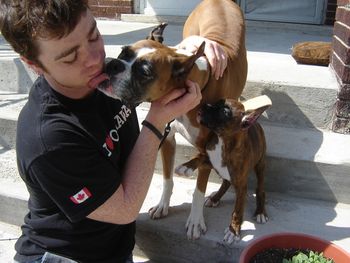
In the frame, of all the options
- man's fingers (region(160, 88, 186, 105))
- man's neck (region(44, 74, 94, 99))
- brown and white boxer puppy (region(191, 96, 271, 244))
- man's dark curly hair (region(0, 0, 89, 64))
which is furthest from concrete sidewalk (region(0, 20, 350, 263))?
man's dark curly hair (region(0, 0, 89, 64))

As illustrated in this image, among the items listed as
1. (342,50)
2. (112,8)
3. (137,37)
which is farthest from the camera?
(112,8)

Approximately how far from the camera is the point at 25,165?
2.00 metres

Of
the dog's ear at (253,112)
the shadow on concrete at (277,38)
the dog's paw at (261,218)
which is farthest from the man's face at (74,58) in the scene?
the shadow on concrete at (277,38)

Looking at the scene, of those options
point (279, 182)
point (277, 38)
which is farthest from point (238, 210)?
point (277, 38)

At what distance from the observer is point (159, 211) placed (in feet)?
9.98

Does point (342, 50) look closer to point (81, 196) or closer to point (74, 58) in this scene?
point (74, 58)

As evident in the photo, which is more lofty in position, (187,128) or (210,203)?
(187,128)

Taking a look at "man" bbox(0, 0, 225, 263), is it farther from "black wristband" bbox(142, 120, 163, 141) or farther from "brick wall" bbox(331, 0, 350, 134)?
"brick wall" bbox(331, 0, 350, 134)

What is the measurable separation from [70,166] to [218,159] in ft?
3.51

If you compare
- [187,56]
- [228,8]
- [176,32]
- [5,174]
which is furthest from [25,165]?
[176,32]

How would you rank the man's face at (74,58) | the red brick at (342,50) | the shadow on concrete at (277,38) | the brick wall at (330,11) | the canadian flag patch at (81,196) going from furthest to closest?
the brick wall at (330,11) < the shadow on concrete at (277,38) < the red brick at (342,50) < the canadian flag patch at (81,196) < the man's face at (74,58)

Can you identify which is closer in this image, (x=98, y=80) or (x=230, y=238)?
(x=98, y=80)

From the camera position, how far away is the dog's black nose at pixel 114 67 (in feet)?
7.25

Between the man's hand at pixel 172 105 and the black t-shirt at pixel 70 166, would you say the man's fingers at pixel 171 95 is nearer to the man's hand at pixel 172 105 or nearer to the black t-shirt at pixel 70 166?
the man's hand at pixel 172 105
